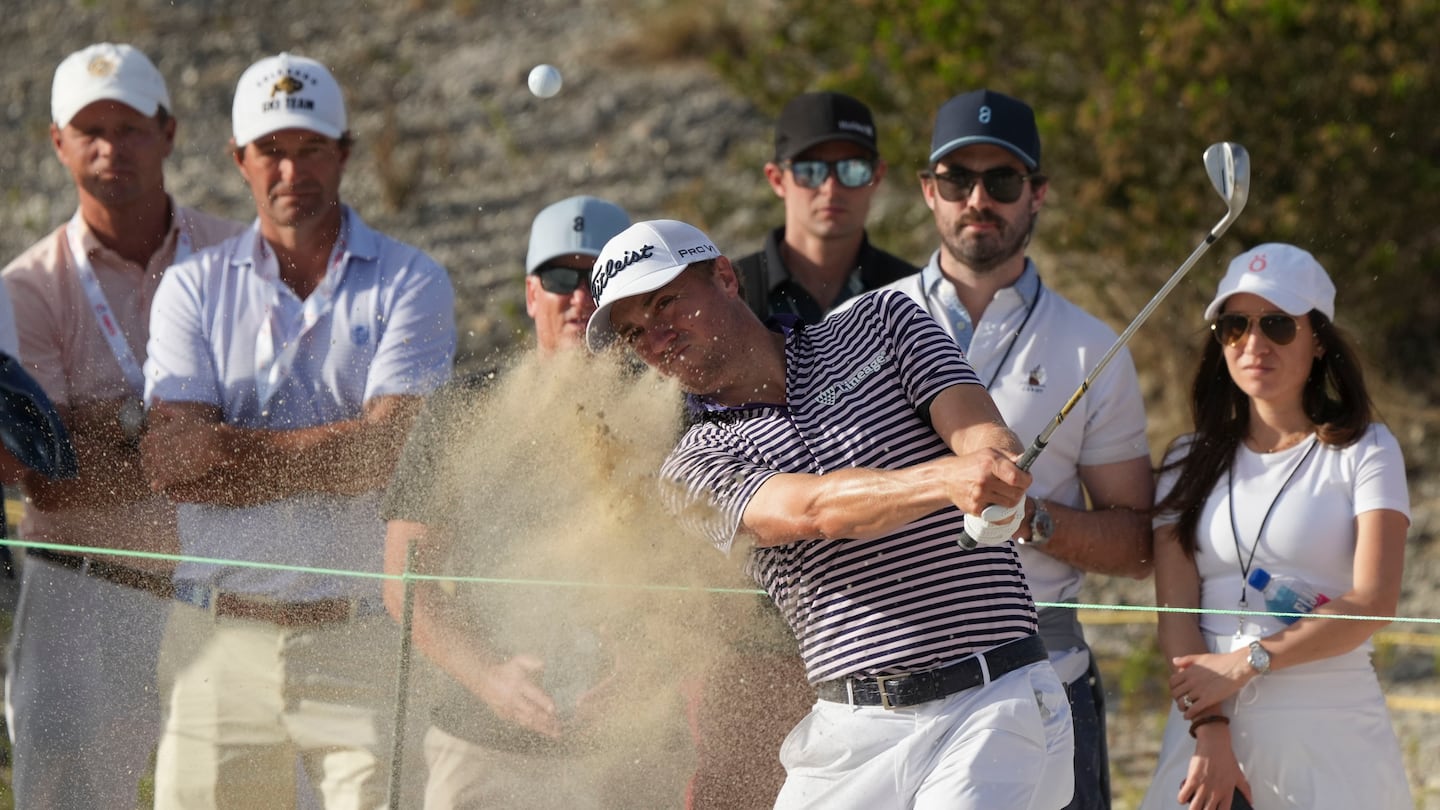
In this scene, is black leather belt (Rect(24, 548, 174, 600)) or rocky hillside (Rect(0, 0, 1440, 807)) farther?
rocky hillside (Rect(0, 0, 1440, 807))

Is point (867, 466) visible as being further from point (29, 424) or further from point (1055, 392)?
point (29, 424)

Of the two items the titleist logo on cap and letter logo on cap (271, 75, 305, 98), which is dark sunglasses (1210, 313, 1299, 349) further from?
letter logo on cap (271, 75, 305, 98)

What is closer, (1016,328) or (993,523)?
(993,523)

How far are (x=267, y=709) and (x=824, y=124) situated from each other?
213 centimetres

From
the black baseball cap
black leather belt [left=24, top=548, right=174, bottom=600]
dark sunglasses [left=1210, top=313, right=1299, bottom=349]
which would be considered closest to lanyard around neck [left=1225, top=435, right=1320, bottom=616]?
dark sunglasses [left=1210, top=313, right=1299, bottom=349]

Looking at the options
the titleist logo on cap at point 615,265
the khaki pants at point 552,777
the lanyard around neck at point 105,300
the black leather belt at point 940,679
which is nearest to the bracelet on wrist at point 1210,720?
the black leather belt at point 940,679

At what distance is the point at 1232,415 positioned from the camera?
406cm

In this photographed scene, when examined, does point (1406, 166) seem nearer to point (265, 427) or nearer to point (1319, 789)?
point (1319, 789)

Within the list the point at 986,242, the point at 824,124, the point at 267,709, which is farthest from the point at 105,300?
the point at 986,242

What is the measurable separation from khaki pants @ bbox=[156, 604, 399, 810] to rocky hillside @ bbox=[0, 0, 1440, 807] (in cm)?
595

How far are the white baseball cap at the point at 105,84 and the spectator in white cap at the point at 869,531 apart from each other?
78.8 inches

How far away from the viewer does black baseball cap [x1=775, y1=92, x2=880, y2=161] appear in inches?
192

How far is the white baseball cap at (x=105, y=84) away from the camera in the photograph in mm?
4816

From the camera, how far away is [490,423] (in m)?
4.14
